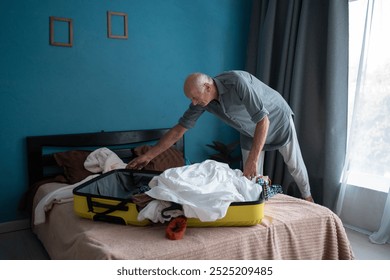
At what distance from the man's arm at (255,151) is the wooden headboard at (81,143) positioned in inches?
52.2

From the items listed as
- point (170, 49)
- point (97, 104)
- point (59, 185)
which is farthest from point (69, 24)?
point (59, 185)

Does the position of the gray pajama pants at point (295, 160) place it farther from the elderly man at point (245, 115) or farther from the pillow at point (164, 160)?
the pillow at point (164, 160)

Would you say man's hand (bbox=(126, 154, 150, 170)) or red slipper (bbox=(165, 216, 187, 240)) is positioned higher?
man's hand (bbox=(126, 154, 150, 170))

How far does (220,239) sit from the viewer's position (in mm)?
1543

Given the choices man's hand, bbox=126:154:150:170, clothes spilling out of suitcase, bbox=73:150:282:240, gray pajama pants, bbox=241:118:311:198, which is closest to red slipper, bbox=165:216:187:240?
clothes spilling out of suitcase, bbox=73:150:282:240

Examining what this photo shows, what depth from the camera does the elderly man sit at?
6.78 feet

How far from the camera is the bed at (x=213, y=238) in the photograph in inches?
57.6

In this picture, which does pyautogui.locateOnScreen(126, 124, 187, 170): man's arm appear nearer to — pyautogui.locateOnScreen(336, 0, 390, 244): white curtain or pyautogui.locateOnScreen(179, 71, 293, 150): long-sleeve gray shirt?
pyautogui.locateOnScreen(179, 71, 293, 150): long-sleeve gray shirt

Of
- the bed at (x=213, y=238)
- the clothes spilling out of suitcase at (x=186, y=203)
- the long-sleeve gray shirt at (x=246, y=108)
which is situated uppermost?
the long-sleeve gray shirt at (x=246, y=108)

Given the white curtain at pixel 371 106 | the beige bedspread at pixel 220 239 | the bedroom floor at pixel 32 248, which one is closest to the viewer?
the beige bedspread at pixel 220 239

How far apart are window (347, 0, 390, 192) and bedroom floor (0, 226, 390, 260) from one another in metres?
0.46

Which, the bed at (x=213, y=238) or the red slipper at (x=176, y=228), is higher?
the red slipper at (x=176, y=228)

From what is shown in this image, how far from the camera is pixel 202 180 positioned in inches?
67.5

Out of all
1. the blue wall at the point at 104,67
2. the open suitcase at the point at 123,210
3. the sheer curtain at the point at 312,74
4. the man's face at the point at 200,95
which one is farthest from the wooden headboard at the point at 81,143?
the sheer curtain at the point at 312,74
